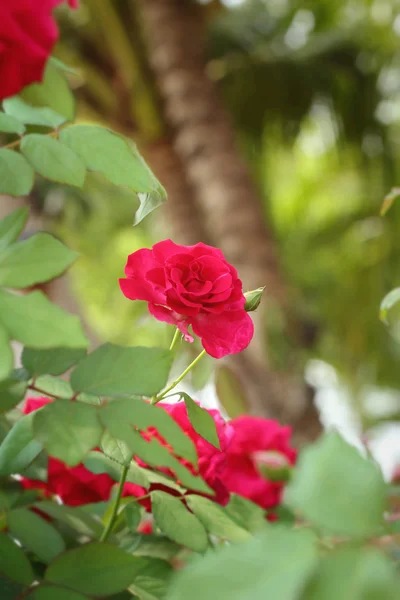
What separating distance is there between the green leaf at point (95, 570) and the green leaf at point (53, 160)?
0.12 m

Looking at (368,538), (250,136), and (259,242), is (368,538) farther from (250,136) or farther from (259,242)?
(250,136)

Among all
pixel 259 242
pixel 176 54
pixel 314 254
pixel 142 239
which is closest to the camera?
pixel 259 242

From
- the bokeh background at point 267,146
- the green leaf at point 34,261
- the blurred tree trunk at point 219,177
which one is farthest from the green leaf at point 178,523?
the blurred tree trunk at point 219,177

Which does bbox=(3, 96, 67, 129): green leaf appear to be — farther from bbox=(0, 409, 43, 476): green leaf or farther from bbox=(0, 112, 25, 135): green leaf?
bbox=(0, 409, 43, 476): green leaf

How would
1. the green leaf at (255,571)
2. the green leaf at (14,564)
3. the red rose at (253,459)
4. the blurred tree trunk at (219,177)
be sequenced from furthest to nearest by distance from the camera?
the blurred tree trunk at (219,177) < the red rose at (253,459) < the green leaf at (14,564) < the green leaf at (255,571)

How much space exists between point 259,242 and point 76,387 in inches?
58.5

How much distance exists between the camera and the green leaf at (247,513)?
272mm

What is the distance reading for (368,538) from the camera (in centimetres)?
13

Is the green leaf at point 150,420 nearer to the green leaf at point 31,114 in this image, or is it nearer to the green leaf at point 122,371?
the green leaf at point 122,371

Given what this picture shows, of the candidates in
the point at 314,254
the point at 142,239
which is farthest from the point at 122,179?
the point at 142,239

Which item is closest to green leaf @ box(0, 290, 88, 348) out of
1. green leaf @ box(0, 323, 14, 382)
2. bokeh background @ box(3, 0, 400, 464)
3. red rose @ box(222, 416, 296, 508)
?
green leaf @ box(0, 323, 14, 382)

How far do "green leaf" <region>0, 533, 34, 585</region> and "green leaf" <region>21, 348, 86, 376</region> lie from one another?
2.5 inches

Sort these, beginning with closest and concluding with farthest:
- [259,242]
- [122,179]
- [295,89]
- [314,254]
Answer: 1. [122,179]
2. [259,242]
3. [295,89]
4. [314,254]

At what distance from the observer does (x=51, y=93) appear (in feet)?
0.92
